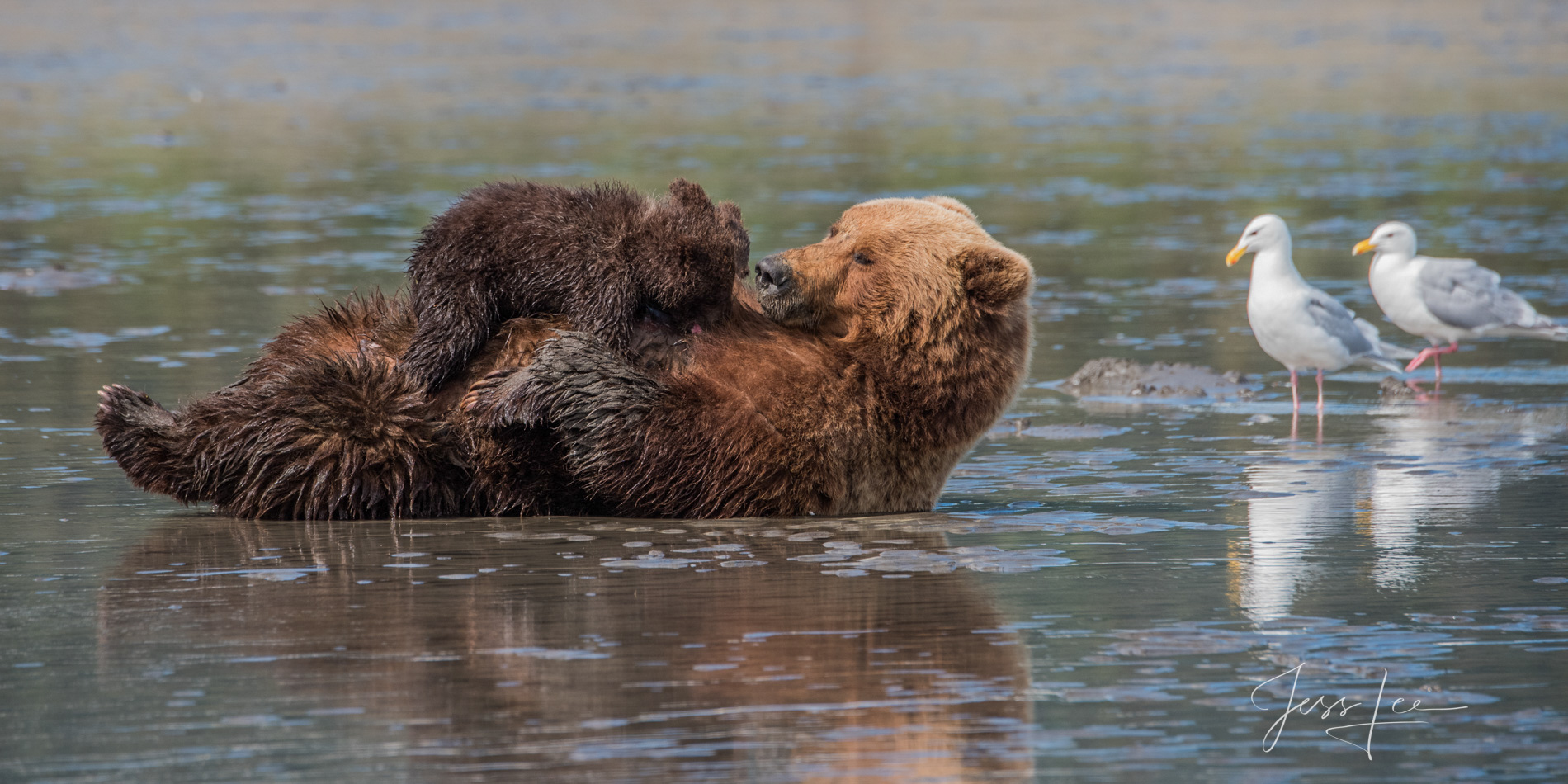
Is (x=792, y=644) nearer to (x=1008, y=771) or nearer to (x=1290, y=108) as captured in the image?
(x=1008, y=771)

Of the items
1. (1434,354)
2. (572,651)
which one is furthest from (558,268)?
(1434,354)

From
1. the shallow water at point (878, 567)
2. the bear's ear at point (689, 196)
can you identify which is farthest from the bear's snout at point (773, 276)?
the shallow water at point (878, 567)

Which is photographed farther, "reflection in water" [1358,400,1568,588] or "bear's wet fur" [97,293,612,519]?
"bear's wet fur" [97,293,612,519]

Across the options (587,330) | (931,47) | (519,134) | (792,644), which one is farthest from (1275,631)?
(931,47)

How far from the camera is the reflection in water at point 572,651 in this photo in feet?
11.5

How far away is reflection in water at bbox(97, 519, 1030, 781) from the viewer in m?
3.51

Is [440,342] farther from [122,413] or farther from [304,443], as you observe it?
[122,413]

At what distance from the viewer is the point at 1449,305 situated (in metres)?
9.53

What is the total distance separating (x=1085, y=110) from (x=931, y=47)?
41.5 ft

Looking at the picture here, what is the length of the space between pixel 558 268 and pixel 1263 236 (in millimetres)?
4951

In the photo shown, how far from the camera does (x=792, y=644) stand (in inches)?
166

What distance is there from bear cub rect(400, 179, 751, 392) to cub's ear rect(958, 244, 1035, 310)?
29.9 inches

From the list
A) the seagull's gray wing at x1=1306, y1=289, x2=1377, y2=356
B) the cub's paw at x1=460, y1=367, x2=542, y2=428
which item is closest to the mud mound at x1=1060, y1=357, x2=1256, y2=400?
the seagull's gray wing at x1=1306, y1=289, x2=1377, y2=356
